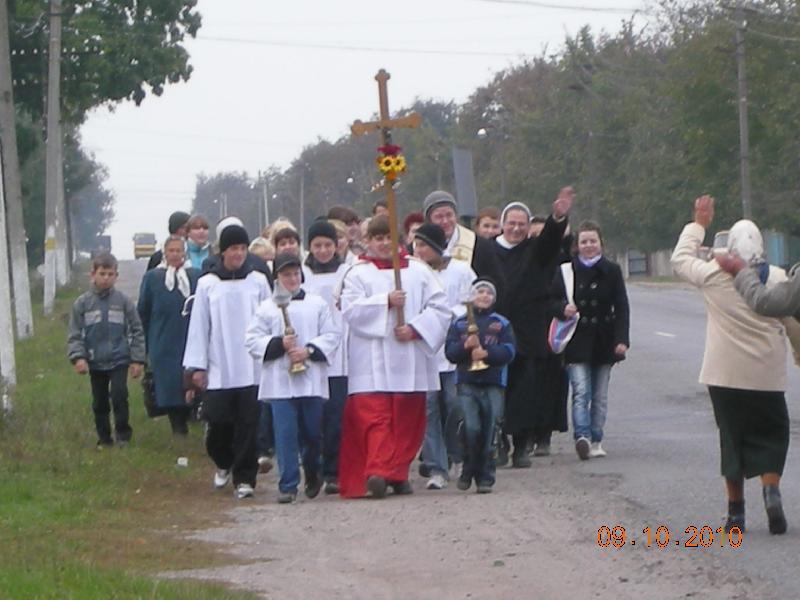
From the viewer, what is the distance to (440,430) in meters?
13.4

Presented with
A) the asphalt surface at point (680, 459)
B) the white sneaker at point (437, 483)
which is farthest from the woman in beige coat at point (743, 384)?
the white sneaker at point (437, 483)

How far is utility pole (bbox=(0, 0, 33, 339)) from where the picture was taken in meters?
34.2

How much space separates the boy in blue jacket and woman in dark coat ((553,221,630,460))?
225cm

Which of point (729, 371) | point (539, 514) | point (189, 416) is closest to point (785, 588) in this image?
point (729, 371)

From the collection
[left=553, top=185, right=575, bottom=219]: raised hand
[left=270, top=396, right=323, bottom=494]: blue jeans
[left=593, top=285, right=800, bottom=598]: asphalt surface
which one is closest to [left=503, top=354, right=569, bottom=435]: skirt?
[left=593, top=285, right=800, bottom=598]: asphalt surface

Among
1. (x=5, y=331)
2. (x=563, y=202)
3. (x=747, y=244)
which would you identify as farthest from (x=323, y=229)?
(x=5, y=331)

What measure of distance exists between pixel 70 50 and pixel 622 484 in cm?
3338

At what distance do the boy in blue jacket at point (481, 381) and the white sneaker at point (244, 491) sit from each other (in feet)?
4.93

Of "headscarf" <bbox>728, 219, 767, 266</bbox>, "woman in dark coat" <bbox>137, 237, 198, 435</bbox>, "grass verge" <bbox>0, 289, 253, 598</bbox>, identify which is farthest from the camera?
"woman in dark coat" <bbox>137, 237, 198, 435</bbox>

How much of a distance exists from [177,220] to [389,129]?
14.6 ft

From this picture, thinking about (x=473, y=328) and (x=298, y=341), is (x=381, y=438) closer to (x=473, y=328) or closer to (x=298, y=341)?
(x=298, y=341)

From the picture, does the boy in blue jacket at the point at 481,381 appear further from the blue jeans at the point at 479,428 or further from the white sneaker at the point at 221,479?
the white sneaker at the point at 221,479

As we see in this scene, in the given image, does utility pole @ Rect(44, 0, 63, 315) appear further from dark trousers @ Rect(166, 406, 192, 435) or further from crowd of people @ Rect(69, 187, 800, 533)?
crowd of people @ Rect(69, 187, 800, 533)

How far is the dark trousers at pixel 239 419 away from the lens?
42.9 ft
